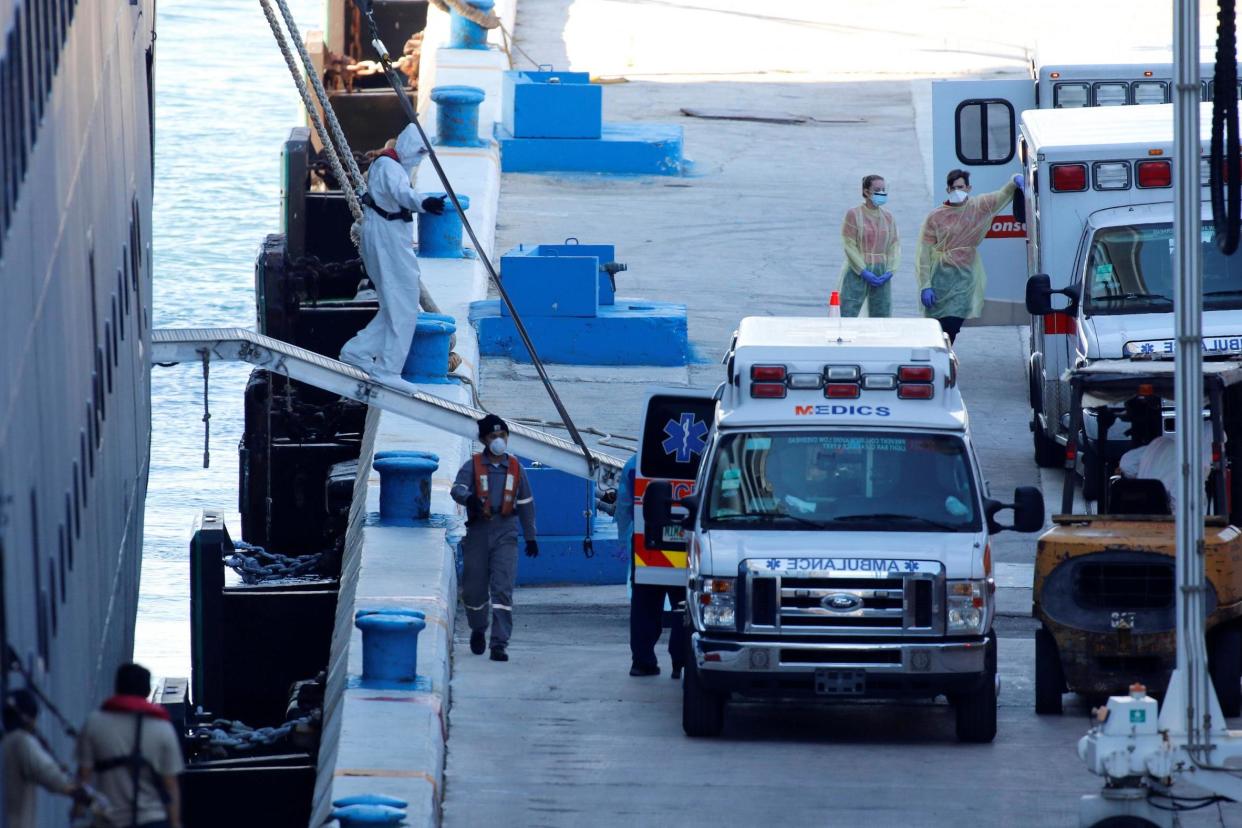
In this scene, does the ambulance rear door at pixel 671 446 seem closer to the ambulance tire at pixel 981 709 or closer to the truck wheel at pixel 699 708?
the truck wheel at pixel 699 708

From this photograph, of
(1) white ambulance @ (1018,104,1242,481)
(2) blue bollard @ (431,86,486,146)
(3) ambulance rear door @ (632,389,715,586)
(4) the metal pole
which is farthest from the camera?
(2) blue bollard @ (431,86,486,146)

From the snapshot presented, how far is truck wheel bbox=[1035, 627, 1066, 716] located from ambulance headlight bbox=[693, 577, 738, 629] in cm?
196

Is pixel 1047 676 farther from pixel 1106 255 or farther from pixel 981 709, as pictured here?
pixel 1106 255

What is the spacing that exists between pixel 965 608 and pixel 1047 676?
1173 mm

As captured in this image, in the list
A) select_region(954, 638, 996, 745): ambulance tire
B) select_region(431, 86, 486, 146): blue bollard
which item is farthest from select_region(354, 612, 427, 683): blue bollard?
select_region(431, 86, 486, 146): blue bollard

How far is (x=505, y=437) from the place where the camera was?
53.2 ft

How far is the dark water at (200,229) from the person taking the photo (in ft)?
95.0

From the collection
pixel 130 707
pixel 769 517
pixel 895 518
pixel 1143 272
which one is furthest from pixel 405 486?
pixel 130 707

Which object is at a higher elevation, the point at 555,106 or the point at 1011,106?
the point at 555,106

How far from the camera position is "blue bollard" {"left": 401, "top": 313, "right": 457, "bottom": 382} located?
67.3 ft

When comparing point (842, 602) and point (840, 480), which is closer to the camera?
point (842, 602)

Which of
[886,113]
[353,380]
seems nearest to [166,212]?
[886,113]

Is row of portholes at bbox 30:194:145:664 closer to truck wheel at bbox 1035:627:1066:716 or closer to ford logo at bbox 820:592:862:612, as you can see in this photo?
ford logo at bbox 820:592:862:612

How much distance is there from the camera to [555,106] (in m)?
32.2
